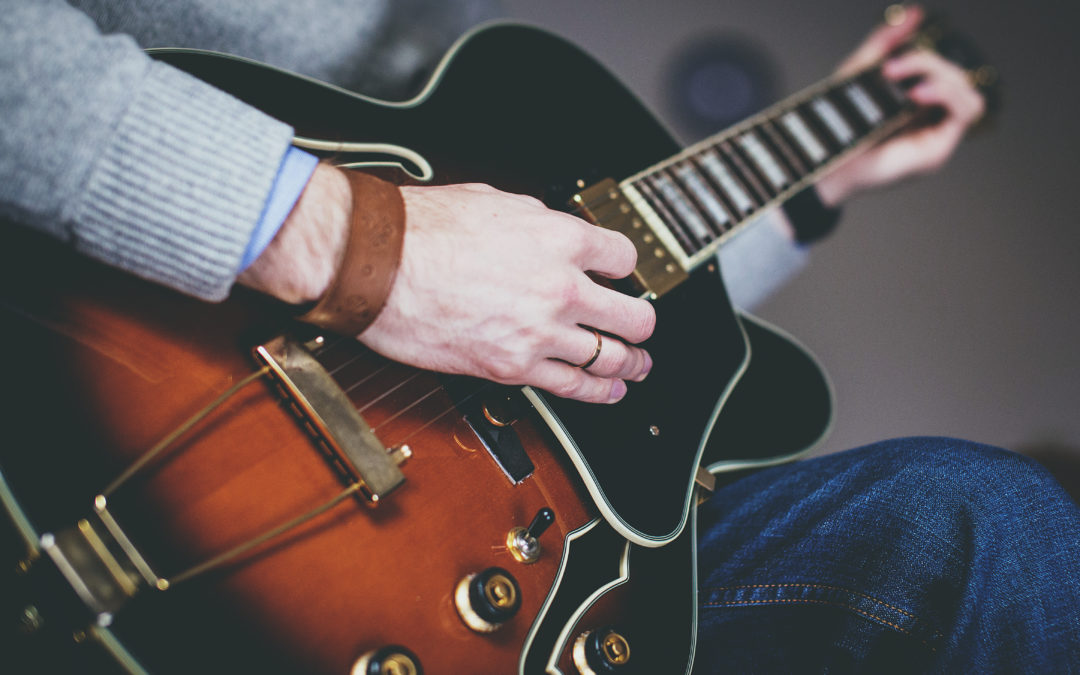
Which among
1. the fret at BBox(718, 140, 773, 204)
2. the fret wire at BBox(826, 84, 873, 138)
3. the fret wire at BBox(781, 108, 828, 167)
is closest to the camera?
the fret at BBox(718, 140, 773, 204)

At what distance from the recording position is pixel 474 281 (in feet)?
1.85

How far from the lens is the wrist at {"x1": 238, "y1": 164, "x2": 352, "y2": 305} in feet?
1.70

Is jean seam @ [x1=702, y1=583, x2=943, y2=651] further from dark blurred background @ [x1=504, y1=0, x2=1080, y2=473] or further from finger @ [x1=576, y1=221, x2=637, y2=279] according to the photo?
dark blurred background @ [x1=504, y1=0, x2=1080, y2=473]

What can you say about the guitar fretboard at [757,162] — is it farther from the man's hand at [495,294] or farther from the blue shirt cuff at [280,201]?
the blue shirt cuff at [280,201]

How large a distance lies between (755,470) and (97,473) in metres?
0.92

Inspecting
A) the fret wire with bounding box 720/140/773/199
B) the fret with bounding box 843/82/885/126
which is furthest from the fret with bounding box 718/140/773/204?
the fret with bounding box 843/82/885/126

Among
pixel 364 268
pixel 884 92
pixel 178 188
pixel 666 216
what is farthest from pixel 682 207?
pixel 884 92

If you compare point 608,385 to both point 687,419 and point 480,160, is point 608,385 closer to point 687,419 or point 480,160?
point 687,419

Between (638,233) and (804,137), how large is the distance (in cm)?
58

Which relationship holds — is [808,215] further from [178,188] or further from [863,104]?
[178,188]

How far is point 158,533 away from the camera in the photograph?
1.50 feet

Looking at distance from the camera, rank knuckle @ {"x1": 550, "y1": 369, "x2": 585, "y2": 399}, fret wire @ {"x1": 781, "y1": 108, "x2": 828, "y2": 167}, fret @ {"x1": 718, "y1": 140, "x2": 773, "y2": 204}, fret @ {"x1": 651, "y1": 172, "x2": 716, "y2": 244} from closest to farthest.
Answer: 1. knuckle @ {"x1": 550, "y1": 369, "x2": 585, "y2": 399}
2. fret @ {"x1": 651, "y1": 172, "x2": 716, "y2": 244}
3. fret @ {"x1": 718, "y1": 140, "x2": 773, "y2": 204}
4. fret wire @ {"x1": 781, "y1": 108, "x2": 828, "y2": 167}

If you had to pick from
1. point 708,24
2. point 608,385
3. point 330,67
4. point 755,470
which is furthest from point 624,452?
point 708,24

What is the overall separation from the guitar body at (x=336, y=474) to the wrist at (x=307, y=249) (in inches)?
1.8
